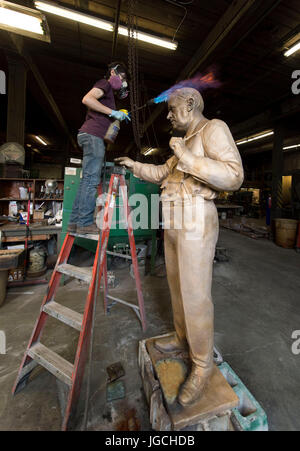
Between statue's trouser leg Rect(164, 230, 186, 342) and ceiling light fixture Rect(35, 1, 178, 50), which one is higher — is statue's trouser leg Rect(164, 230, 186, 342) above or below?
below

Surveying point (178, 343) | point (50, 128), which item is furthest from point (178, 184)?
point (50, 128)

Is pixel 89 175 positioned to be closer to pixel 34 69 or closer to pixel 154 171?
pixel 154 171

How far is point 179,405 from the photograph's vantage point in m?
1.23

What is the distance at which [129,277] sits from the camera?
405 centimetres

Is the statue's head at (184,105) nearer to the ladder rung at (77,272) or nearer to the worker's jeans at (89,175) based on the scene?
the worker's jeans at (89,175)

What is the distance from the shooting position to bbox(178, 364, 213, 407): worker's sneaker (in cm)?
122

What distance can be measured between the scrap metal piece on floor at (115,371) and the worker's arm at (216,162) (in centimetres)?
190

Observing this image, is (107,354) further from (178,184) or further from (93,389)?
(178,184)

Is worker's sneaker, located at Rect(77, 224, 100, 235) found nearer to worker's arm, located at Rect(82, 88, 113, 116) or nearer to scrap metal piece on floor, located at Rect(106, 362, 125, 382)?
worker's arm, located at Rect(82, 88, 113, 116)

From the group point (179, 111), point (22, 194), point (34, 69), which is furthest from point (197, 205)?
point (34, 69)

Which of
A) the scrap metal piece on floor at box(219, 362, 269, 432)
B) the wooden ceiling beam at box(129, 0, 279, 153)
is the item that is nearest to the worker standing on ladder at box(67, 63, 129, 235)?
the scrap metal piece on floor at box(219, 362, 269, 432)

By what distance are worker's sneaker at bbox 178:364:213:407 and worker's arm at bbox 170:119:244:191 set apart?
4.16 ft

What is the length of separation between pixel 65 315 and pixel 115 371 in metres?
0.82

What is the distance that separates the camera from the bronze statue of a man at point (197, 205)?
1.16 meters
